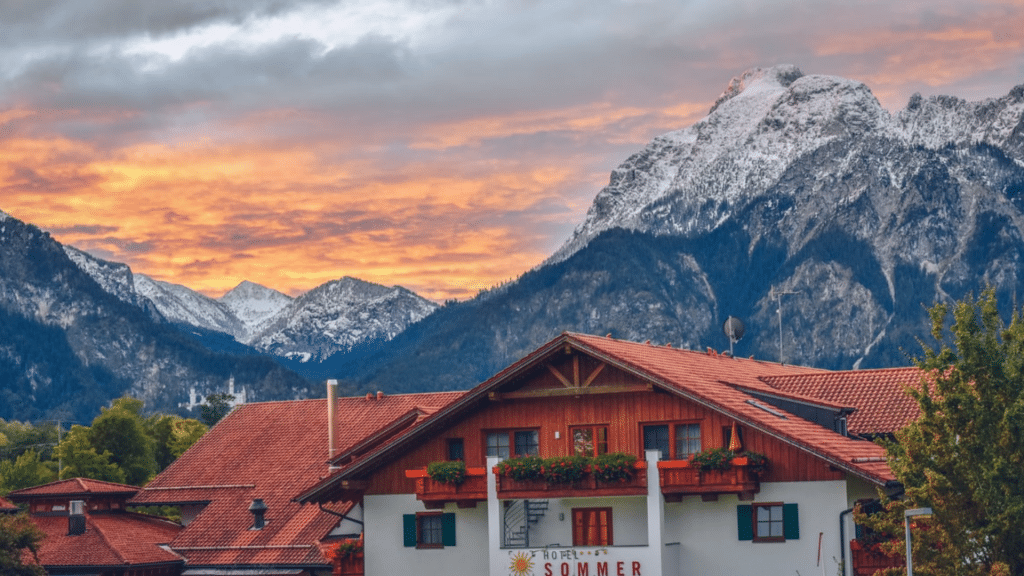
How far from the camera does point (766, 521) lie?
49.6 meters

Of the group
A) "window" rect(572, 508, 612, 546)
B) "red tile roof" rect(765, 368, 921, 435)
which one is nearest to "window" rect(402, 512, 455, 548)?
"window" rect(572, 508, 612, 546)

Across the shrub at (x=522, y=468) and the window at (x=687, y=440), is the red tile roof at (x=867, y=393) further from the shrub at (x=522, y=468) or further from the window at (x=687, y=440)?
the shrub at (x=522, y=468)

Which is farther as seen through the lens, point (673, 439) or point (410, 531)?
point (410, 531)

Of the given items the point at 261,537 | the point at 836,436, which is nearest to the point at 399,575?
the point at 261,537

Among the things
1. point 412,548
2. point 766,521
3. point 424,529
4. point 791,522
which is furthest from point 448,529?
point 791,522

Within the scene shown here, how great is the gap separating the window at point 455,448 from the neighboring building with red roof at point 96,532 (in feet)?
49.5

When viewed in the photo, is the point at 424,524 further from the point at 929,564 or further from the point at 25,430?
the point at 25,430

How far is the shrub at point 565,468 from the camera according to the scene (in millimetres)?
50719

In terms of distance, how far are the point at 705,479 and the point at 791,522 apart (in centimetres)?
281

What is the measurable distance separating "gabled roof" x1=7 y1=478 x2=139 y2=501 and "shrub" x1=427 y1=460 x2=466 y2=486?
68.5 feet

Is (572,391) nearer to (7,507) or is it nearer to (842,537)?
(842,537)

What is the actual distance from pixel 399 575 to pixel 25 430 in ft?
486

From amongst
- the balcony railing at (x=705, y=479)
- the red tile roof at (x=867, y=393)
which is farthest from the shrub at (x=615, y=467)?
the red tile roof at (x=867, y=393)

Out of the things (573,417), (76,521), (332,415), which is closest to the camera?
(573,417)
